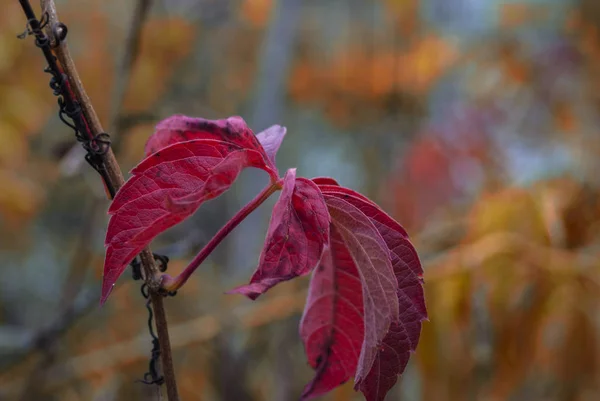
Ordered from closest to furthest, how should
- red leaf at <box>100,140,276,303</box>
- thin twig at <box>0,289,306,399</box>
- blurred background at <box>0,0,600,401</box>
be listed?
1. red leaf at <box>100,140,276,303</box>
2. blurred background at <box>0,0,600,401</box>
3. thin twig at <box>0,289,306,399</box>

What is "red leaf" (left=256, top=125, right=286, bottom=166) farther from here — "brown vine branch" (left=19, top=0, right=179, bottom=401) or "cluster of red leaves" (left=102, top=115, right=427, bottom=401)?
"brown vine branch" (left=19, top=0, right=179, bottom=401)

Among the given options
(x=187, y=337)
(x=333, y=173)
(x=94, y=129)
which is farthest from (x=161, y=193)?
(x=333, y=173)

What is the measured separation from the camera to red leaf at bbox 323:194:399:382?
0.36m

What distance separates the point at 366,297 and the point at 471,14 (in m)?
5.65

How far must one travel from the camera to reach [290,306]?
1.29 m

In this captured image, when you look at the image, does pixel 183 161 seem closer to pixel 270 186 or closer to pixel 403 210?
pixel 270 186

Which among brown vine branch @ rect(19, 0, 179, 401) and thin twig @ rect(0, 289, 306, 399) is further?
thin twig @ rect(0, 289, 306, 399)

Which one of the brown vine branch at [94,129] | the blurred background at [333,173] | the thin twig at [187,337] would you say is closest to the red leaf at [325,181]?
the brown vine branch at [94,129]

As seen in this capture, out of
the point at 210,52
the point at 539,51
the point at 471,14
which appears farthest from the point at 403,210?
the point at 471,14

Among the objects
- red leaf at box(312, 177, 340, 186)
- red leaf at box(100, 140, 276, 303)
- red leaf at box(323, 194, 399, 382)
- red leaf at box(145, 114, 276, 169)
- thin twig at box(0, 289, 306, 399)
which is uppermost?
red leaf at box(145, 114, 276, 169)

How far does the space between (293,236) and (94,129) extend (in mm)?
146

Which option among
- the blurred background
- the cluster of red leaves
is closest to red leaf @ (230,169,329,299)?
the cluster of red leaves

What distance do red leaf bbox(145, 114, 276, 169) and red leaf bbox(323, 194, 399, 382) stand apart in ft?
0.20

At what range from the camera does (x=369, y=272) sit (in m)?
0.38
